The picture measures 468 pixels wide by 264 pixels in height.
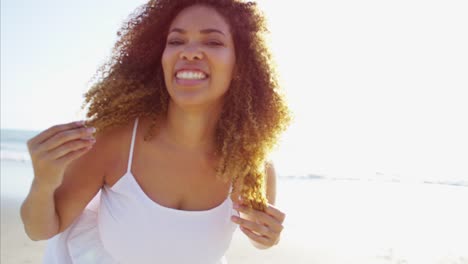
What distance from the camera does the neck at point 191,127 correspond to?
2.85 m

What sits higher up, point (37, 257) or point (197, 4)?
point (197, 4)

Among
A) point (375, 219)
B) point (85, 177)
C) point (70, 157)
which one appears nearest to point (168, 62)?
point (85, 177)

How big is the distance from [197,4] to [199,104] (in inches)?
24.4

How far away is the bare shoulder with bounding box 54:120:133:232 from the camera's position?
2465 millimetres

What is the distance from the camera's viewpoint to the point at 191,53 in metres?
Result: 2.62

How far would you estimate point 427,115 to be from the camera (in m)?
20.2

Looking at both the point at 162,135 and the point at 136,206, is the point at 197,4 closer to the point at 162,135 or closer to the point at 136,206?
the point at 162,135

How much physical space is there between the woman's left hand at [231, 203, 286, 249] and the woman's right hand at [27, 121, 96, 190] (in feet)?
2.91

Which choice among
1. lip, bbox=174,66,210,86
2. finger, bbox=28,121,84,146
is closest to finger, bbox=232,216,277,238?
lip, bbox=174,66,210,86

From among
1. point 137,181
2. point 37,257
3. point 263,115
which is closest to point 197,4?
point 263,115

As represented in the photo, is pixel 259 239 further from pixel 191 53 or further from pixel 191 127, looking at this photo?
pixel 191 53

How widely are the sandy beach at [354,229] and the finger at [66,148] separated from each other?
414cm

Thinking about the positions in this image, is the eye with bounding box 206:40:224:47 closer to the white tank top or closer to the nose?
the nose

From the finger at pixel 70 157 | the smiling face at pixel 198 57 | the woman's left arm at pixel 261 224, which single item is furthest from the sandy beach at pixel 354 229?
the finger at pixel 70 157
